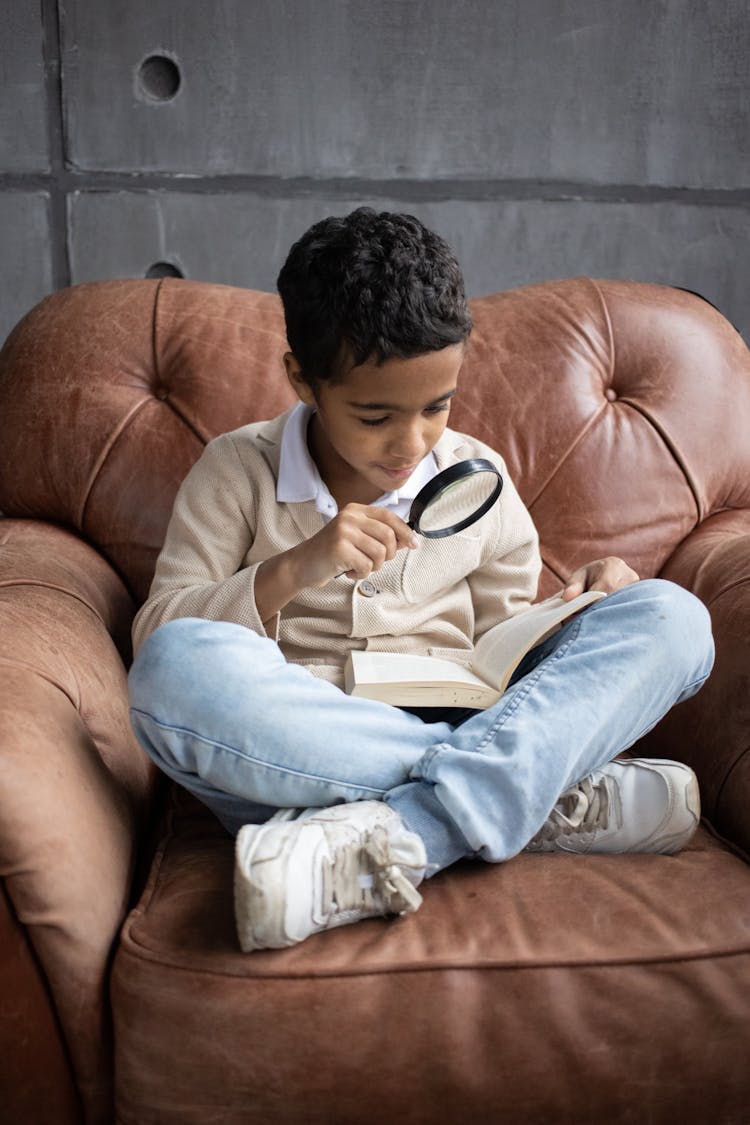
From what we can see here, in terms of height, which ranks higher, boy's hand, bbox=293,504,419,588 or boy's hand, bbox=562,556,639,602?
boy's hand, bbox=293,504,419,588

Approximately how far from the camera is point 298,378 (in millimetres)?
1483

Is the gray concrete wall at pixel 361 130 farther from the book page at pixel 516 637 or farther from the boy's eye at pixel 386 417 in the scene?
the book page at pixel 516 637

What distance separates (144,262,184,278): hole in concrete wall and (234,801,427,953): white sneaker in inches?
58.1

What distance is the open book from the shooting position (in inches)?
52.1

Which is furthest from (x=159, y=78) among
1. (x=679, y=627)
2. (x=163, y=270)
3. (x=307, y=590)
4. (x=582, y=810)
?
(x=582, y=810)

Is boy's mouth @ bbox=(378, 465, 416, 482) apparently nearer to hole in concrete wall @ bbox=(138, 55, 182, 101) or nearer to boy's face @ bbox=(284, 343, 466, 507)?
boy's face @ bbox=(284, 343, 466, 507)

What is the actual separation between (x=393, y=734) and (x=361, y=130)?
1.47 meters

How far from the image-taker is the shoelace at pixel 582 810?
1.27m

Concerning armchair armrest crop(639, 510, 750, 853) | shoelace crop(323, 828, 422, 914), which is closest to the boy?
shoelace crop(323, 828, 422, 914)

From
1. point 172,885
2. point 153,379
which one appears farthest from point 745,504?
point 172,885

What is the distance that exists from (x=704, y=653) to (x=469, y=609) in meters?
0.39

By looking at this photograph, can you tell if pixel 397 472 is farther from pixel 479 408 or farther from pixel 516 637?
pixel 479 408

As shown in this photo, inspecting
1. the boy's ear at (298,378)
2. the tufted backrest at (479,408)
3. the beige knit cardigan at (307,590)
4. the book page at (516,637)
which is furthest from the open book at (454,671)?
the tufted backrest at (479,408)

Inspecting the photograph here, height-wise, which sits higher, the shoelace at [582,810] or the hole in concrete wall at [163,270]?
the hole in concrete wall at [163,270]
